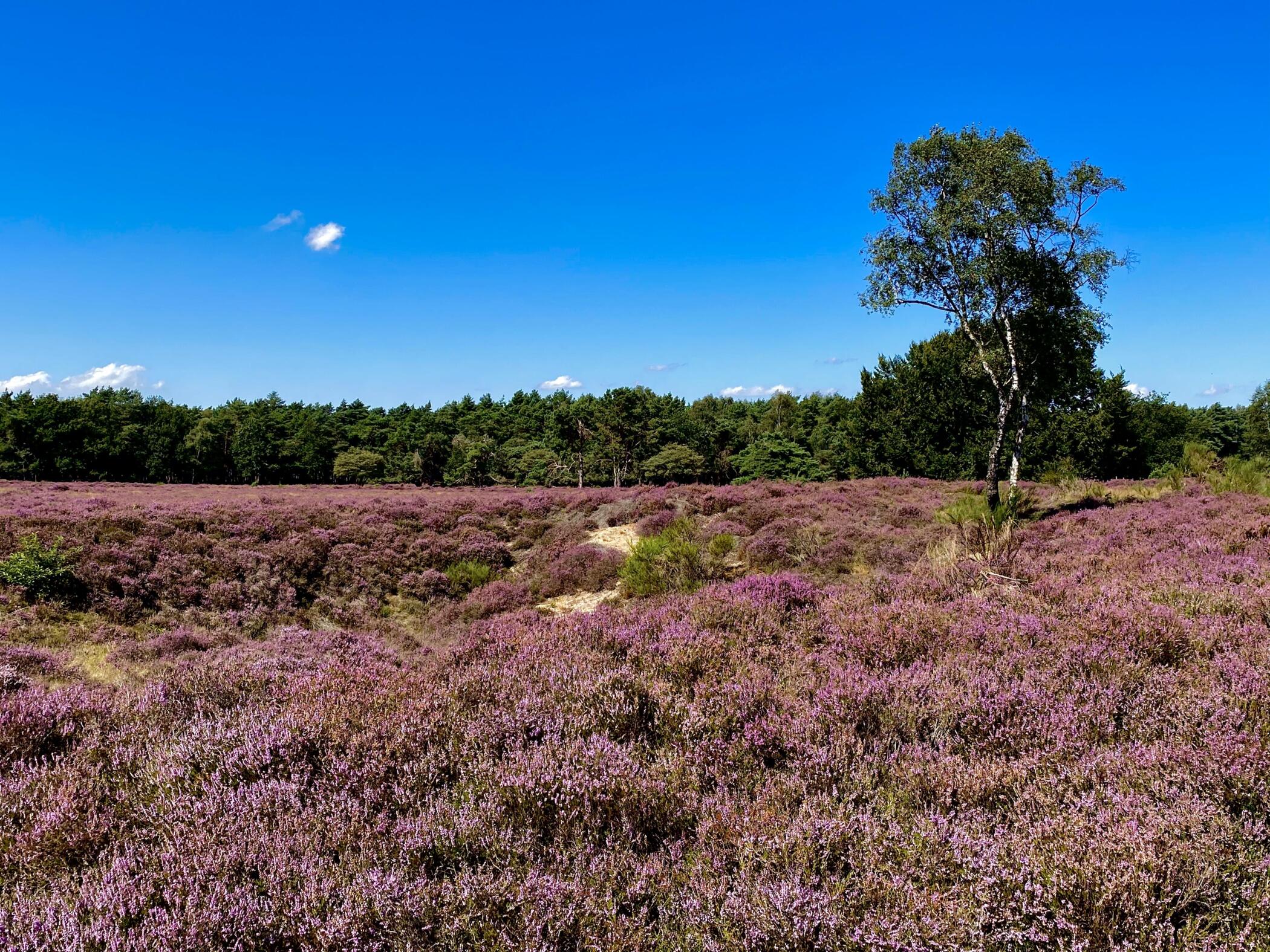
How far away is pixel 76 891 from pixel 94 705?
2.22 meters

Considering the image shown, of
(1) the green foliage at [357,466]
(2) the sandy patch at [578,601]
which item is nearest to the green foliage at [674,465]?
(1) the green foliage at [357,466]

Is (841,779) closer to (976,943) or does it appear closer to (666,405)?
(976,943)

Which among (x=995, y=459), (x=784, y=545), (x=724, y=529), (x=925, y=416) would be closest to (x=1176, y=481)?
(x=995, y=459)

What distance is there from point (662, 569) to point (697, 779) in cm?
790

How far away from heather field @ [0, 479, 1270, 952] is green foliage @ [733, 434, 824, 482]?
4228cm

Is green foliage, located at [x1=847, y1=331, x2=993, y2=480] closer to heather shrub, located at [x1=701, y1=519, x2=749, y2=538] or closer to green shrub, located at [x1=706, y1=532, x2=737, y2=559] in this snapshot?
heather shrub, located at [x1=701, y1=519, x2=749, y2=538]

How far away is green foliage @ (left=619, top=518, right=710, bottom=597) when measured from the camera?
33.9 feet

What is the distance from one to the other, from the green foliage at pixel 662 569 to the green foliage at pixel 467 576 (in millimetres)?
3065

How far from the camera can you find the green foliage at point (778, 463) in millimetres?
48938

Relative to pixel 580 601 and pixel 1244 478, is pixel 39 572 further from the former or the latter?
pixel 1244 478

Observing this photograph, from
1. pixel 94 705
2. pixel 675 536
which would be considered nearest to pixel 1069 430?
pixel 675 536

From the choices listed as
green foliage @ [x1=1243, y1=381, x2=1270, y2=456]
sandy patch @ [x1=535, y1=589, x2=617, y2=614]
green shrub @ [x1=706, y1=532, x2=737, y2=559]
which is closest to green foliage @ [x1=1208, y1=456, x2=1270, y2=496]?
green shrub @ [x1=706, y1=532, x2=737, y2=559]

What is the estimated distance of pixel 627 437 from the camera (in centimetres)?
4825

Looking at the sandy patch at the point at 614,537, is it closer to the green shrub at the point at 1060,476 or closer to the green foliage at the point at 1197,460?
the green shrub at the point at 1060,476
